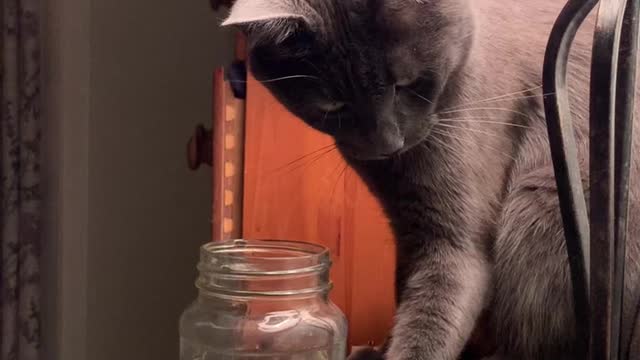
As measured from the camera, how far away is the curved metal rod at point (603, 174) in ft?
2.15

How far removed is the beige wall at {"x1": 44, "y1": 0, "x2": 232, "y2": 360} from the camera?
128cm

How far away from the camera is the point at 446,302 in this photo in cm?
81

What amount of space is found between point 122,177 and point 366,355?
2.04 ft

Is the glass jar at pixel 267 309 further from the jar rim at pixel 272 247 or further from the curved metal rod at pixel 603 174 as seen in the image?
the curved metal rod at pixel 603 174

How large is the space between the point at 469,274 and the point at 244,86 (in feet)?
1.10

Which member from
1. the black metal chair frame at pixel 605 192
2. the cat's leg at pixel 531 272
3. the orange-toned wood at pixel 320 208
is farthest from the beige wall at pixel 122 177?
the black metal chair frame at pixel 605 192

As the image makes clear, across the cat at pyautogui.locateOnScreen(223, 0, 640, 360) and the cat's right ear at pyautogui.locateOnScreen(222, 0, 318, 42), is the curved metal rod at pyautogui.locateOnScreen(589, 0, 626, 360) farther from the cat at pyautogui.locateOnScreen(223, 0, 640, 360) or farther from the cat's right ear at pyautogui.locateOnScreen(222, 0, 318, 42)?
the cat's right ear at pyautogui.locateOnScreen(222, 0, 318, 42)

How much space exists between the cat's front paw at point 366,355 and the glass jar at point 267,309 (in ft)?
0.15

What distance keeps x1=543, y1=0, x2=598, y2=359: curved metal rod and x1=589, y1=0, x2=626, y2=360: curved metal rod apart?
4 centimetres

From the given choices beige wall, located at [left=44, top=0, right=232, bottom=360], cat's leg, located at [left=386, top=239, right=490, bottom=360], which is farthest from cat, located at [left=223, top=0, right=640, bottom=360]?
beige wall, located at [left=44, top=0, right=232, bottom=360]

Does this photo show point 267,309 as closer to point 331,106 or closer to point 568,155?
point 331,106

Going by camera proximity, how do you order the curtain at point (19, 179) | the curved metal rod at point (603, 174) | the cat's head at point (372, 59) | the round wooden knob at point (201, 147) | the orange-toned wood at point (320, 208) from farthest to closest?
1. the curtain at point (19, 179)
2. the round wooden knob at point (201, 147)
3. the orange-toned wood at point (320, 208)
4. the cat's head at point (372, 59)
5. the curved metal rod at point (603, 174)

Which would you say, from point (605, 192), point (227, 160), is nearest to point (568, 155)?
point (605, 192)

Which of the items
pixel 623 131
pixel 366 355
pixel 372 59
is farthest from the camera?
pixel 366 355
